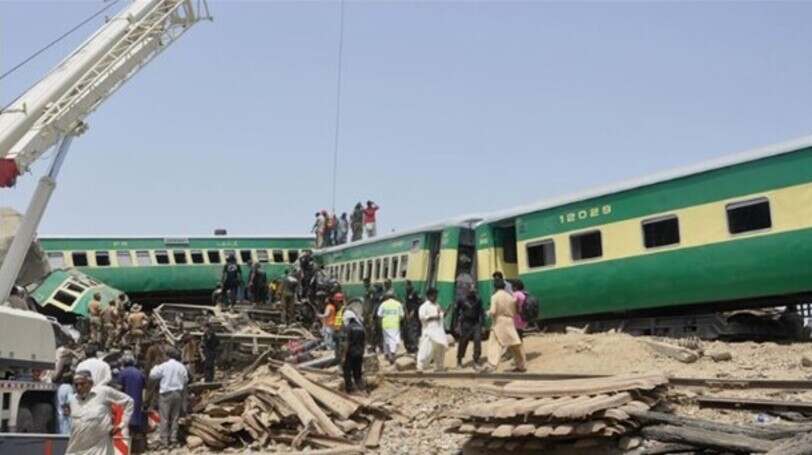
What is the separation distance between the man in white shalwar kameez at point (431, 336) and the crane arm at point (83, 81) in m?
8.07

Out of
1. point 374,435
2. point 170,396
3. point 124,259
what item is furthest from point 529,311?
point 124,259

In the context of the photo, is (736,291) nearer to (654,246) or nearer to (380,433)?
(654,246)

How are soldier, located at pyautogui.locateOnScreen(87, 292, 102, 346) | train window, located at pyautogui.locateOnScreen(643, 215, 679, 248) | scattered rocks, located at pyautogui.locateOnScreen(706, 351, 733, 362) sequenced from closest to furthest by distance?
scattered rocks, located at pyautogui.locateOnScreen(706, 351, 733, 362)
train window, located at pyautogui.locateOnScreen(643, 215, 679, 248)
soldier, located at pyautogui.locateOnScreen(87, 292, 102, 346)

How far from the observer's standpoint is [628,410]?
9.59m

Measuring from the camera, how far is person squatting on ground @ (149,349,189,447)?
46.2 ft

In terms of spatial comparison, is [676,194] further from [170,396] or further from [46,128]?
[46,128]

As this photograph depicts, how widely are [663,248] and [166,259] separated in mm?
21085

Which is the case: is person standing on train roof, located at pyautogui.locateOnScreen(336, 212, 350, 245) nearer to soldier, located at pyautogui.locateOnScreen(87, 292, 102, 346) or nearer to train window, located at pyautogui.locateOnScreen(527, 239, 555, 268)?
soldier, located at pyautogui.locateOnScreen(87, 292, 102, 346)

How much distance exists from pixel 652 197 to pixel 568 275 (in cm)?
266

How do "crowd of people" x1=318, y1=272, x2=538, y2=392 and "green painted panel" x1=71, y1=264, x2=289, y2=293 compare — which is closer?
"crowd of people" x1=318, y1=272, x2=538, y2=392

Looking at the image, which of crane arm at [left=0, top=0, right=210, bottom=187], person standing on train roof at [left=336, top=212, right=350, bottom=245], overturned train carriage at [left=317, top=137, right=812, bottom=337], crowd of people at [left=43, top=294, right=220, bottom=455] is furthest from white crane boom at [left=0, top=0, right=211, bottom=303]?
person standing on train roof at [left=336, top=212, right=350, bottom=245]

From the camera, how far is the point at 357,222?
31.5 metres

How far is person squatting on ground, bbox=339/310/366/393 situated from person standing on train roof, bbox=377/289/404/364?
2.38 metres

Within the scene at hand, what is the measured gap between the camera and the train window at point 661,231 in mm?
16186
